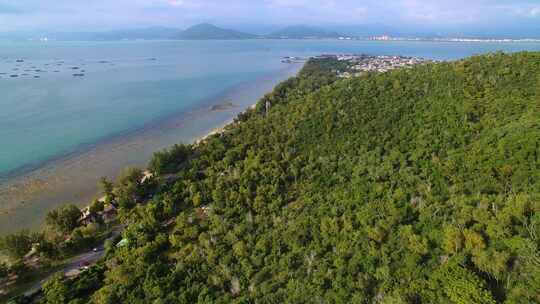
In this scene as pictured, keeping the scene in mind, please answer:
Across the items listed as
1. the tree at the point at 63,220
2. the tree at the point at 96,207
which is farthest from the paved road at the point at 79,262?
the tree at the point at 96,207

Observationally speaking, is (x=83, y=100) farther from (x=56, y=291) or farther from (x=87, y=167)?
(x=56, y=291)

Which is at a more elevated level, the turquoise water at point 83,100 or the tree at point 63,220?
the turquoise water at point 83,100

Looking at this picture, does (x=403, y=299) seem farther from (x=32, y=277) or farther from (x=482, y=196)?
(x=32, y=277)

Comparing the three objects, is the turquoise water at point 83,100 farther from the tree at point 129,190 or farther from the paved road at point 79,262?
the paved road at point 79,262

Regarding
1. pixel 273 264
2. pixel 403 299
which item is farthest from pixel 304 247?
pixel 403 299

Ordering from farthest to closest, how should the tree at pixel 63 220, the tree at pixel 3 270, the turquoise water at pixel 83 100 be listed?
the turquoise water at pixel 83 100 → the tree at pixel 63 220 → the tree at pixel 3 270

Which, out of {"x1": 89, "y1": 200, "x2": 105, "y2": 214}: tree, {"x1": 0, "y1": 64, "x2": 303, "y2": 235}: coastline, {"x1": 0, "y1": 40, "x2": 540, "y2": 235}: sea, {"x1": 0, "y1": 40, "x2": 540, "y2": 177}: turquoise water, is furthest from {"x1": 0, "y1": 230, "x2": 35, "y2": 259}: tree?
{"x1": 0, "y1": 40, "x2": 540, "y2": 177}: turquoise water

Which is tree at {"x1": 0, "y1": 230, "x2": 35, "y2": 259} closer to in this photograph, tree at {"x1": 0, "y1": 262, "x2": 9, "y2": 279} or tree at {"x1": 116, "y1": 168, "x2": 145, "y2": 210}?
tree at {"x1": 0, "y1": 262, "x2": 9, "y2": 279}
